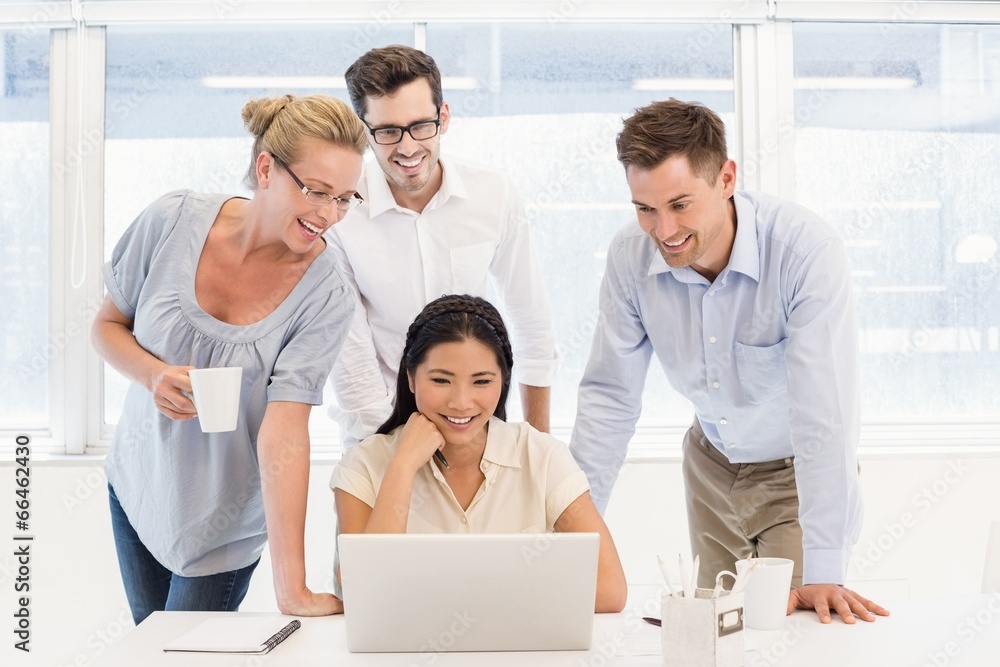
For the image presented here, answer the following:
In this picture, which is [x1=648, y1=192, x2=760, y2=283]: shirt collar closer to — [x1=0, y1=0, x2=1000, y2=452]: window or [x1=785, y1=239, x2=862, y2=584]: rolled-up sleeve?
[x1=785, y1=239, x2=862, y2=584]: rolled-up sleeve

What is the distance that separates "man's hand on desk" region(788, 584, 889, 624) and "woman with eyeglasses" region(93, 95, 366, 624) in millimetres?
924

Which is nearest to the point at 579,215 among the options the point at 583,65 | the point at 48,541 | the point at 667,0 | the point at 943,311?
the point at 583,65

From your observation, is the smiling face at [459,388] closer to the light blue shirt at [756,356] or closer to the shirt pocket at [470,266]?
the light blue shirt at [756,356]

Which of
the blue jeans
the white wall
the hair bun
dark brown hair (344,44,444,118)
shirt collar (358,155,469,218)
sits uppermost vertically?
dark brown hair (344,44,444,118)

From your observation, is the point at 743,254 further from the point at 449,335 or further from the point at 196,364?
the point at 196,364

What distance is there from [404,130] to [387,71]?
14 centimetres

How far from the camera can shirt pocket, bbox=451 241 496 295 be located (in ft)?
7.28

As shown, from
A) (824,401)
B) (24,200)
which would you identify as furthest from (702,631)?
(24,200)

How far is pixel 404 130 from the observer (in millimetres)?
2010

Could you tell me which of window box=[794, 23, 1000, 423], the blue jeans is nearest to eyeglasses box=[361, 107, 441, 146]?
the blue jeans

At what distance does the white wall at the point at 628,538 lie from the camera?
302cm

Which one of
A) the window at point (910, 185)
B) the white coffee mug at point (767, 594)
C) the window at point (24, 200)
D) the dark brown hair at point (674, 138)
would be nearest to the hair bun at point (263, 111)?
the dark brown hair at point (674, 138)

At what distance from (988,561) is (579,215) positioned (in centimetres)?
200

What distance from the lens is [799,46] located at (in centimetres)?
344
